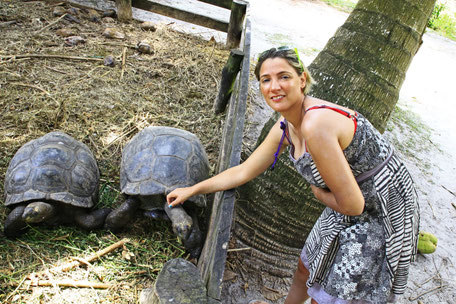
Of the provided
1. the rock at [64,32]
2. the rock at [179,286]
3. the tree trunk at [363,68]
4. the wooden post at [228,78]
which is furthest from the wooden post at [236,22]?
the rock at [179,286]

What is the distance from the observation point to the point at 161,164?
3227 millimetres

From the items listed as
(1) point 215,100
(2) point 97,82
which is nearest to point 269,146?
(1) point 215,100

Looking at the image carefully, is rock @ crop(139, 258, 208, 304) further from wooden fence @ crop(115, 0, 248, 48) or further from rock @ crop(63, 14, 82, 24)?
rock @ crop(63, 14, 82, 24)

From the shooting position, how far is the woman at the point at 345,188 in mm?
1590

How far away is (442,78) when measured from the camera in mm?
10008

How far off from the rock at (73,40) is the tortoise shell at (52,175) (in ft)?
10.3

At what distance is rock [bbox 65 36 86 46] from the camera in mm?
5723

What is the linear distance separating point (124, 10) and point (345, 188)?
6.77 meters

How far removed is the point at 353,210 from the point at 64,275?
7.46 feet

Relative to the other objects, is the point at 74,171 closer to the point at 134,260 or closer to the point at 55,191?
the point at 55,191

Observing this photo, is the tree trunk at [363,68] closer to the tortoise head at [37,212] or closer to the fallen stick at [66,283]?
the fallen stick at [66,283]

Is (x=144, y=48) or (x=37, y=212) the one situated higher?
(x=144, y=48)

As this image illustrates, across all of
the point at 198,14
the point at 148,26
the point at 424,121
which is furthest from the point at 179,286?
the point at 424,121

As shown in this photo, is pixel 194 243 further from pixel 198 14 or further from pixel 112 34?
pixel 198 14
